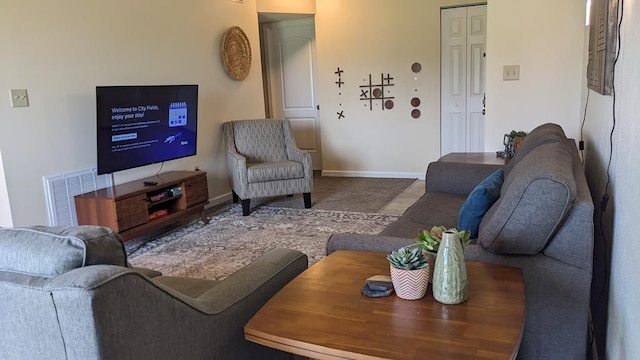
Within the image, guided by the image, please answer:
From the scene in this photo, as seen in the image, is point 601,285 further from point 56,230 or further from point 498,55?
point 498,55

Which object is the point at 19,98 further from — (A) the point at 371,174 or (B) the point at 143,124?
(A) the point at 371,174

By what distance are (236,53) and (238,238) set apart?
2.34 metres

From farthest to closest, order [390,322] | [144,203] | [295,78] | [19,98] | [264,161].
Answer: [295,78] < [264,161] < [144,203] < [19,98] < [390,322]

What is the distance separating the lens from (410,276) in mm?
1337

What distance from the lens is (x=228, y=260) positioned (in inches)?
137

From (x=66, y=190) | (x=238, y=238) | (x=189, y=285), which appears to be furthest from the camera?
(x=238, y=238)

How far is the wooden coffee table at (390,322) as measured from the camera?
1.11 metres

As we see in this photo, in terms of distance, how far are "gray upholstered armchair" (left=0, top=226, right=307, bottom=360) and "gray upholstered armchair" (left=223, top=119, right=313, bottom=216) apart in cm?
341

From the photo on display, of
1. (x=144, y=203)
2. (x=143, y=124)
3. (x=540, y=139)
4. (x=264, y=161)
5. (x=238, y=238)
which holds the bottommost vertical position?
(x=238, y=238)

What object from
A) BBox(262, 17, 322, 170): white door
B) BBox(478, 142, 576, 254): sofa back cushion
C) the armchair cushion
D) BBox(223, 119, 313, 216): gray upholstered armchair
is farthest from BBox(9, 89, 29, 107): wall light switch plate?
BBox(262, 17, 322, 170): white door

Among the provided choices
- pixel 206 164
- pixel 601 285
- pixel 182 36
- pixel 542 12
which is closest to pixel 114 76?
pixel 182 36

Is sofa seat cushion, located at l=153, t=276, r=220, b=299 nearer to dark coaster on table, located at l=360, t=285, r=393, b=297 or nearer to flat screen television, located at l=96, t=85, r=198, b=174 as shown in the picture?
dark coaster on table, located at l=360, t=285, r=393, b=297

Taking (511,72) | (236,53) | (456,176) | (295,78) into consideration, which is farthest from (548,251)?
(295,78)

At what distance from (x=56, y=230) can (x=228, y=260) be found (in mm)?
2322
